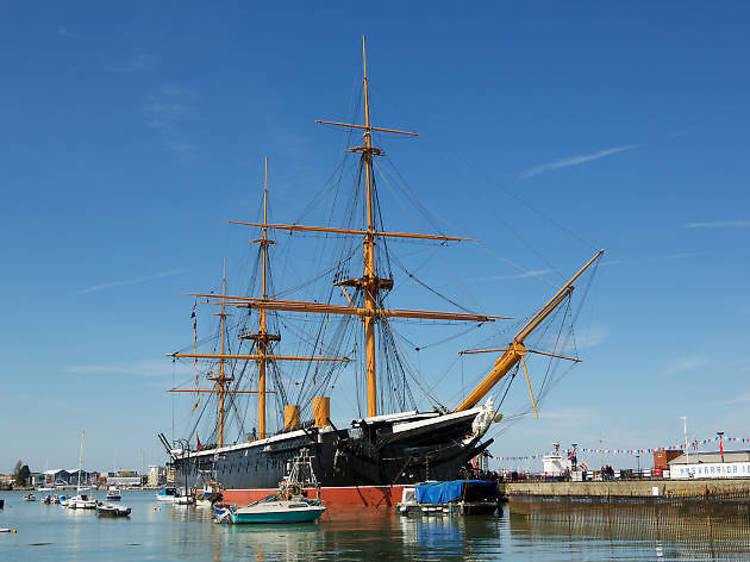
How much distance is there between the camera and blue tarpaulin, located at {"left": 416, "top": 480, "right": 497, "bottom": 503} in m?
46.2

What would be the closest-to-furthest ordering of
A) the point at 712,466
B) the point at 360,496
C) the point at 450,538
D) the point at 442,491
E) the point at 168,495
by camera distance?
1. the point at 450,538
2. the point at 442,491
3. the point at 360,496
4. the point at 712,466
5. the point at 168,495

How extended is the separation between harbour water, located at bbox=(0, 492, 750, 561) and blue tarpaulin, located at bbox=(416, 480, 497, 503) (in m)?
1.32

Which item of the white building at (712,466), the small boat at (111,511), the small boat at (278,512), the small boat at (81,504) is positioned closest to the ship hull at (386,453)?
the small boat at (278,512)

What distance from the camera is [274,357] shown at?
81.6m

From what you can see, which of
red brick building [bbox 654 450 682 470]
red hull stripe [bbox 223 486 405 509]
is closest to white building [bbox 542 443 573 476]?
red brick building [bbox 654 450 682 470]

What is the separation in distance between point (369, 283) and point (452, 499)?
18056 mm

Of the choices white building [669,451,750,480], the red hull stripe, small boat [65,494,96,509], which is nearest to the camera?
the red hull stripe

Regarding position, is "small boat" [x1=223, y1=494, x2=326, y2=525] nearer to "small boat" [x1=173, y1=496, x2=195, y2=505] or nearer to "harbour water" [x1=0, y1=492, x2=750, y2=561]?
"harbour water" [x1=0, y1=492, x2=750, y2=561]

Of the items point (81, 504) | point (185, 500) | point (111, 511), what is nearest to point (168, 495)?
point (185, 500)

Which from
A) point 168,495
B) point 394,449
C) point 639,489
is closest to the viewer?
point 394,449

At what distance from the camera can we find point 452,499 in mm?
46156

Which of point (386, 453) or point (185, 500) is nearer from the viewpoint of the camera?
point (386, 453)

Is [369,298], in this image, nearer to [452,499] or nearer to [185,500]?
[452,499]

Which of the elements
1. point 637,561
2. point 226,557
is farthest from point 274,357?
point 637,561
